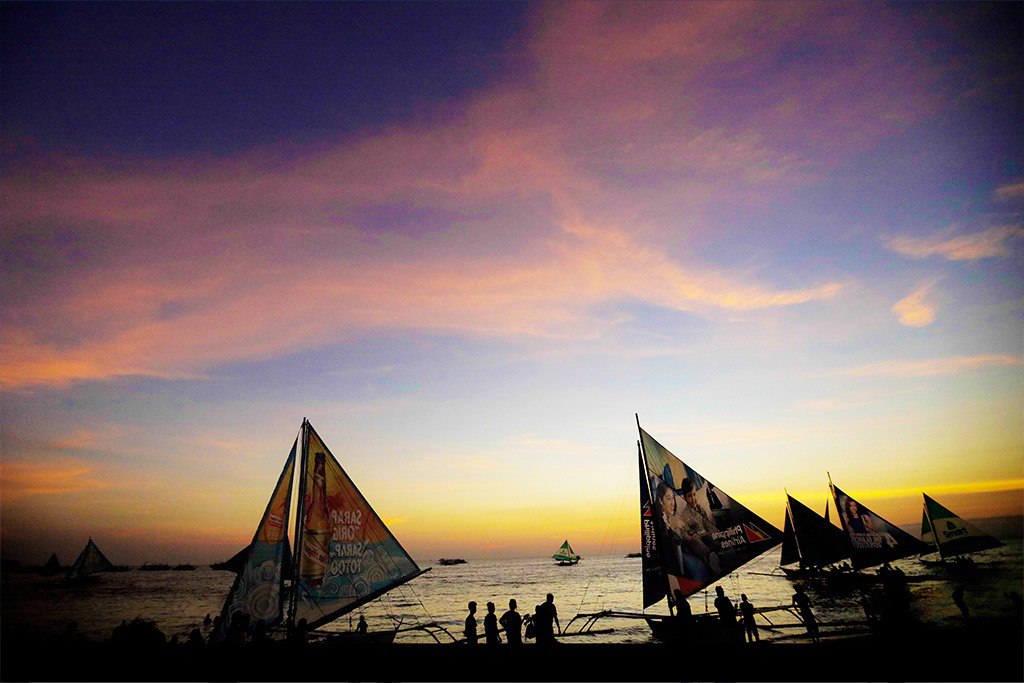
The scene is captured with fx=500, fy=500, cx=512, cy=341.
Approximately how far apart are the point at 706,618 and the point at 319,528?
14.6 metres

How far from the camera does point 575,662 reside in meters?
11.8

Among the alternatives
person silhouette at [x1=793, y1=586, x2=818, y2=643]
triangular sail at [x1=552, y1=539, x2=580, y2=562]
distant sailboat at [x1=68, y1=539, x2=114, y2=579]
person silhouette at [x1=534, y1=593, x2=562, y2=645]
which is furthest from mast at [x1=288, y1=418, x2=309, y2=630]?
triangular sail at [x1=552, y1=539, x2=580, y2=562]

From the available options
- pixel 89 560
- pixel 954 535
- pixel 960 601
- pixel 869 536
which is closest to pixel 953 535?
pixel 954 535

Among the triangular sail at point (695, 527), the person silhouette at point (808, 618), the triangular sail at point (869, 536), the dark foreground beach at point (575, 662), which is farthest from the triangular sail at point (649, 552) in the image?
the triangular sail at point (869, 536)

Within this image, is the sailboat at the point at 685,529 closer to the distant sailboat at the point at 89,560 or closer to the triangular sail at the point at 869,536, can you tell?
the triangular sail at the point at 869,536

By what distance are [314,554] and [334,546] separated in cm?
80

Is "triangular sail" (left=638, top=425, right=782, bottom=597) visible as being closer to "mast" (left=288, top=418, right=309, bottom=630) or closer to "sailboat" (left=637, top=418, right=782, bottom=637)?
"sailboat" (left=637, top=418, right=782, bottom=637)

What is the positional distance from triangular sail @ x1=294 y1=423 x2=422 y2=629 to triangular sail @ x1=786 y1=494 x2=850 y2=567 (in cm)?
4245

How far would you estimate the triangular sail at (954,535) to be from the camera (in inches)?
1913

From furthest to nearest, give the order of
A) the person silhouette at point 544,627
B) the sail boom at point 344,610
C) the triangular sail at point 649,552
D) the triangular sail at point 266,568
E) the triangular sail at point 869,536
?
the triangular sail at point 869,536 < the triangular sail at point 649,552 < the sail boom at point 344,610 < the triangular sail at point 266,568 < the person silhouette at point 544,627

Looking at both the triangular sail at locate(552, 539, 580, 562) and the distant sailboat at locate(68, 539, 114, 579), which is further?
the triangular sail at locate(552, 539, 580, 562)

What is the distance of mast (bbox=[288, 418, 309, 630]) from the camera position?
17.0m

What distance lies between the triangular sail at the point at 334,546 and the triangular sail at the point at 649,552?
10.5m

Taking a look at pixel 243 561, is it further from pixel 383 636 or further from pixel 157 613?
pixel 157 613
